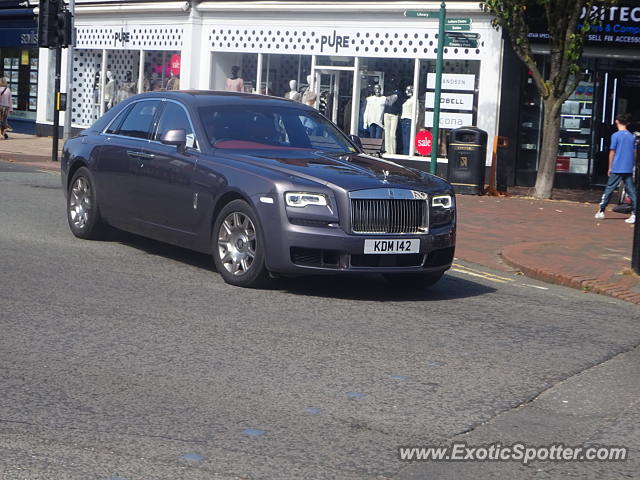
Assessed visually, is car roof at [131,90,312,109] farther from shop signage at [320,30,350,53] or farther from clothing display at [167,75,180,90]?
clothing display at [167,75,180,90]


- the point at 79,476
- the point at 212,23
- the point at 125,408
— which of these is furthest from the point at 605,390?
the point at 212,23

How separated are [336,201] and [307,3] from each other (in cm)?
1850

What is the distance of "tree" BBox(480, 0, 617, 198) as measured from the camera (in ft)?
64.7

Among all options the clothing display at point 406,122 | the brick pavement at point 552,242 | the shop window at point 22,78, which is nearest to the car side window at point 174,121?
the brick pavement at point 552,242

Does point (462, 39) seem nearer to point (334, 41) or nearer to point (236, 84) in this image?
point (334, 41)

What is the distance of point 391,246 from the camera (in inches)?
351

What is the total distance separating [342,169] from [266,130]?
1221mm

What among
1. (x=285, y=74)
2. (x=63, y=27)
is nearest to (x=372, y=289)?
(x=63, y=27)

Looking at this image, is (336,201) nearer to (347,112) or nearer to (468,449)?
(468,449)

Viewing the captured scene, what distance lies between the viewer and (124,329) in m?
7.34

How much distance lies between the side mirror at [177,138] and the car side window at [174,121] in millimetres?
63

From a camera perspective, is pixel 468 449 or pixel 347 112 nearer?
pixel 468 449

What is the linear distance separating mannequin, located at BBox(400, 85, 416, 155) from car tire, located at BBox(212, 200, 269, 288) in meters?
16.2

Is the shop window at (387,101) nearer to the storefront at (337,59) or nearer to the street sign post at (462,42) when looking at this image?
the storefront at (337,59)
